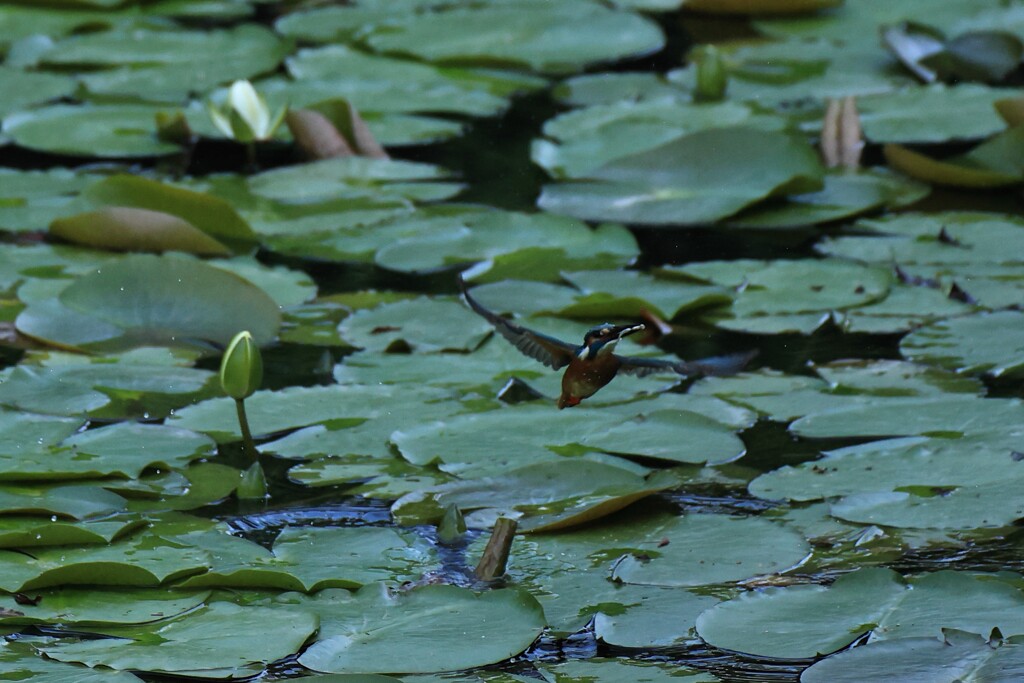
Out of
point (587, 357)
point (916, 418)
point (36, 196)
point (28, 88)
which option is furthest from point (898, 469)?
point (28, 88)

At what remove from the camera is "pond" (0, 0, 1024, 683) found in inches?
84.2

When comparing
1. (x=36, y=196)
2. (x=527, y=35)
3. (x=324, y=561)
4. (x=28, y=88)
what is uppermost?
(x=527, y=35)

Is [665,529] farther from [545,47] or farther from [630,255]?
[545,47]

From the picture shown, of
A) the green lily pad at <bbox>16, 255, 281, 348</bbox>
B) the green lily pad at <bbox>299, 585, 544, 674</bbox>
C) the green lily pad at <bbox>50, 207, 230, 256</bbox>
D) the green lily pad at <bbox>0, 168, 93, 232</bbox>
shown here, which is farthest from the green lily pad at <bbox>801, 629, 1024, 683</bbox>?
the green lily pad at <bbox>0, 168, 93, 232</bbox>

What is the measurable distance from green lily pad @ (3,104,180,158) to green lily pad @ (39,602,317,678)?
281 cm

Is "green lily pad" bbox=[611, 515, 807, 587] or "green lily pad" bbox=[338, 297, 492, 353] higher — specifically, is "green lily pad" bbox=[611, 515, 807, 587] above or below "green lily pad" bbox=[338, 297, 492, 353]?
below

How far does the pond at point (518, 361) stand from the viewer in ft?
7.02

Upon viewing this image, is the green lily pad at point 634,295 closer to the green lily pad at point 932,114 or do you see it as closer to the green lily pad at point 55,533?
the green lily pad at point 55,533

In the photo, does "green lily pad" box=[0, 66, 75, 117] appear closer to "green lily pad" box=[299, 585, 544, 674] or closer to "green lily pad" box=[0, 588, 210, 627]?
"green lily pad" box=[0, 588, 210, 627]

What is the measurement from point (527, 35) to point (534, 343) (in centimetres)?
369

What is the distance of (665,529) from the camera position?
2.45 m

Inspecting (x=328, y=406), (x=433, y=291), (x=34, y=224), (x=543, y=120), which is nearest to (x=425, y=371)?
(x=328, y=406)

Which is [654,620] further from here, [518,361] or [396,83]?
[396,83]

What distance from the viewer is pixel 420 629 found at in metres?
2.11
